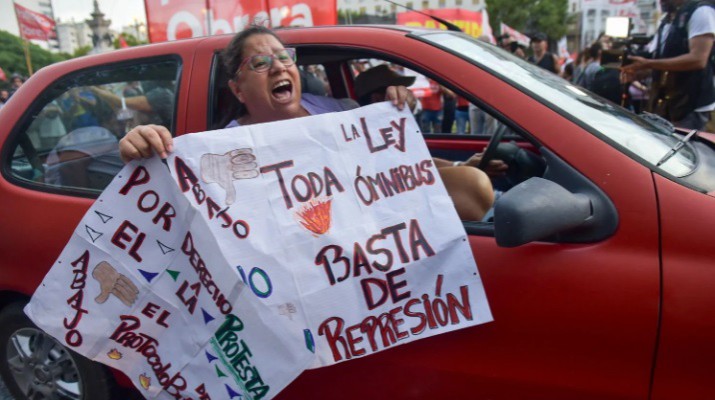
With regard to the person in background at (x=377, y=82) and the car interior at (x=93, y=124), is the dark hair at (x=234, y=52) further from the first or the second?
the person in background at (x=377, y=82)

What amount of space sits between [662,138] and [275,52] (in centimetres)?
139

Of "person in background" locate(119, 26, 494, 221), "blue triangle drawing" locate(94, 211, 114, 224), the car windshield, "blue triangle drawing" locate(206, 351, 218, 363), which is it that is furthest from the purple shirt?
"blue triangle drawing" locate(206, 351, 218, 363)

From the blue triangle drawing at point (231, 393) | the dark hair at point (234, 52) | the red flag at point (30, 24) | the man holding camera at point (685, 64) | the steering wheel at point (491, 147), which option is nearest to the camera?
A: the blue triangle drawing at point (231, 393)

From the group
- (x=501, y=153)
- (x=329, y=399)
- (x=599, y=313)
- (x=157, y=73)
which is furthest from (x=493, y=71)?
(x=157, y=73)

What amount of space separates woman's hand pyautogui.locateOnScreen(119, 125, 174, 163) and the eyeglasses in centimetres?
58

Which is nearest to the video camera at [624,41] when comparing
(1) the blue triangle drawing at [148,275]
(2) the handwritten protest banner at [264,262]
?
(2) the handwritten protest banner at [264,262]

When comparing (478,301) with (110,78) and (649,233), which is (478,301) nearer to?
(649,233)

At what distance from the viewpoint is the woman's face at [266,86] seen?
6.88 feet

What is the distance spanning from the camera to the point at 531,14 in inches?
2384

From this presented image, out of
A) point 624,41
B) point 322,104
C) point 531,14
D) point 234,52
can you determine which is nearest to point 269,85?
point 234,52

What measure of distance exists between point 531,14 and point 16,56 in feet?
187

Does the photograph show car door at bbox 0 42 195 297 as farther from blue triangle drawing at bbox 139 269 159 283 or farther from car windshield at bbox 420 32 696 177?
car windshield at bbox 420 32 696 177

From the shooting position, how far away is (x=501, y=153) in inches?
103

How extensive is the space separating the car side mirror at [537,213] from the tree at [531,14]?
59233 millimetres
